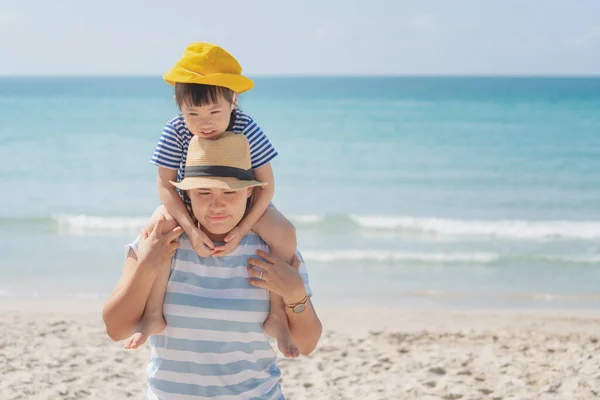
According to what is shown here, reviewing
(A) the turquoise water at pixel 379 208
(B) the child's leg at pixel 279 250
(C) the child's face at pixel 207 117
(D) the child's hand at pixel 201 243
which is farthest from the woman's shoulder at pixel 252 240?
(A) the turquoise water at pixel 379 208

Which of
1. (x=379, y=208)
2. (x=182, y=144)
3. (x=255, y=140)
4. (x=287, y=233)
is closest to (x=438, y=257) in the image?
(x=379, y=208)

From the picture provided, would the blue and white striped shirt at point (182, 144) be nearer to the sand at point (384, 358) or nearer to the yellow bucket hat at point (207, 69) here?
the yellow bucket hat at point (207, 69)

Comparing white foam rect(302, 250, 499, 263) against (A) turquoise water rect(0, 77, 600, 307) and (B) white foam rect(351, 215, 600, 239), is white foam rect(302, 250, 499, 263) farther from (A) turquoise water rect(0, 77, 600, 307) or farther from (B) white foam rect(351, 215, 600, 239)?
(B) white foam rect(351, 215, 600, 239)

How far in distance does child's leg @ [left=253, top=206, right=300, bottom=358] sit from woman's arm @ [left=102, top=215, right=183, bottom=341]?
0.97 ft

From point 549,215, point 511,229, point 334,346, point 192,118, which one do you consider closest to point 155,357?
Answer: point 192,118

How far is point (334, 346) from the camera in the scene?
24.2 ft

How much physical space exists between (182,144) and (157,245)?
58 cm

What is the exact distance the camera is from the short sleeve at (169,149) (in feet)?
9.51

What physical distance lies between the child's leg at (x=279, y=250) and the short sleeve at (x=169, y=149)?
16.9 inches

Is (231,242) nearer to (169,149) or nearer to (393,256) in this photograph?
(169,149)

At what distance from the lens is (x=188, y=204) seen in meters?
2.81

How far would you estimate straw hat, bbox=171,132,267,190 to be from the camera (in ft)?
7.81

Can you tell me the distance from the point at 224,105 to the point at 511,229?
11.3m

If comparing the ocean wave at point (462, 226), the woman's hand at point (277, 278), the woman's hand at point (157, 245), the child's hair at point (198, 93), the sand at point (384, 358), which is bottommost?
the sand at point (384, 358)
